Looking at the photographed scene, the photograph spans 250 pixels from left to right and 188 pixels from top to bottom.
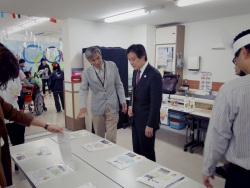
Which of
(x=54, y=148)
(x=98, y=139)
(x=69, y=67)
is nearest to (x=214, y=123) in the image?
(x=98, y=139)

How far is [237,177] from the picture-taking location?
111 centimetres

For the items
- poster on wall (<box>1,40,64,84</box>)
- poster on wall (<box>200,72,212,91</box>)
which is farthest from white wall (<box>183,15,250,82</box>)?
poster on wall (<box>1,40,64,84</box>)

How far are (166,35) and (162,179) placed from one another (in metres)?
4.16

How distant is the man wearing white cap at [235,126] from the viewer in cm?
106

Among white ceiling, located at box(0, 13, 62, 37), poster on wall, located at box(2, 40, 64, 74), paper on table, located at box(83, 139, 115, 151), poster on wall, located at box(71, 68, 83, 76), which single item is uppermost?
white ceiling, located at box(0, 13, 62, 37)

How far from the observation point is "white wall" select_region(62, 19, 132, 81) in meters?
4.30

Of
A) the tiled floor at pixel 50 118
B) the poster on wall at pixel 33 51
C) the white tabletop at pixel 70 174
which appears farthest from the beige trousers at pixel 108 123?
the poster on wall at pixel 33 51

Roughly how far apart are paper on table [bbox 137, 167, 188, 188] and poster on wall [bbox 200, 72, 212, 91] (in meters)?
3.61

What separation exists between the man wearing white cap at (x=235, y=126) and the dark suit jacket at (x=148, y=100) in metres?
0.93

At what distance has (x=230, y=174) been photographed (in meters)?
1.15

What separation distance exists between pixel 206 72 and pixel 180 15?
1415 mm

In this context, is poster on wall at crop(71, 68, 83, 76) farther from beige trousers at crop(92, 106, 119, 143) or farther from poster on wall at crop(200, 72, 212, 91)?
poster on wall at crop(200, 72, 212, 91)

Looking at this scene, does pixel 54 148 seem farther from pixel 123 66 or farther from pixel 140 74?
pixel 123 66

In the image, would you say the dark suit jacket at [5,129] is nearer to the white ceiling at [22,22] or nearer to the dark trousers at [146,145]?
the dark trousers at [146,145]
